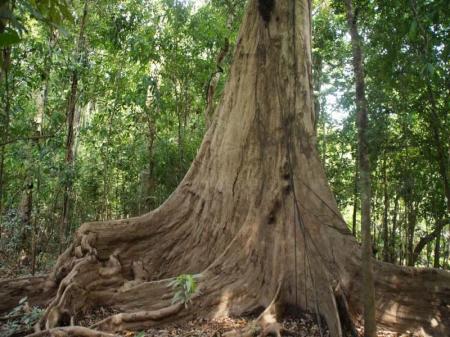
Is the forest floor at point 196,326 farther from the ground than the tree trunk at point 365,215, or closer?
closer

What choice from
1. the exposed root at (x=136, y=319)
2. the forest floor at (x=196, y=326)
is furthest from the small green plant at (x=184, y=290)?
the forest floor at (x=196, y=326)

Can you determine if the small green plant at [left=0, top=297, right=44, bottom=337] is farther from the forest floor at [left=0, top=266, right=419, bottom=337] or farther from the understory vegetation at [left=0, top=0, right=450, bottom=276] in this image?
the understory vegetation at [left=0, top=0, right=450, bottom=276]

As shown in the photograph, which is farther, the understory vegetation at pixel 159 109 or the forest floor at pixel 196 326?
the understory vegetation at pixel 159 109

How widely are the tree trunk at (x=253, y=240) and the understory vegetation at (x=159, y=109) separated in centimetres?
98

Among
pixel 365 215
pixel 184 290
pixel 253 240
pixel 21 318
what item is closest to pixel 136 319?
pixel 184 290

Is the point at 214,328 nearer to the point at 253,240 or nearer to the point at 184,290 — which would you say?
the point at 184,290

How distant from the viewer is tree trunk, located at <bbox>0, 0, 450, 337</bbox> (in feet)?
15.4

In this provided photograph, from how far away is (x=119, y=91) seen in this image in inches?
392

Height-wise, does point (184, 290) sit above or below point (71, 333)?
above

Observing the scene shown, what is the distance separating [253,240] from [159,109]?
5727mm

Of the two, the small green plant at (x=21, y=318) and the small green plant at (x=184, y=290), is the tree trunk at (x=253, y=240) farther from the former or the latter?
the small green plant at (x=21, y=318)

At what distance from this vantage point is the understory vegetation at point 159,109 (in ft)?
23.5

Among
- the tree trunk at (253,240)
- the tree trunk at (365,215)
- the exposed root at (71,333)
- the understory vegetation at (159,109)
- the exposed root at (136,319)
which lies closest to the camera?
the tree trunk at (365,215)

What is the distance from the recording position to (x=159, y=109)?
33.5 ft
